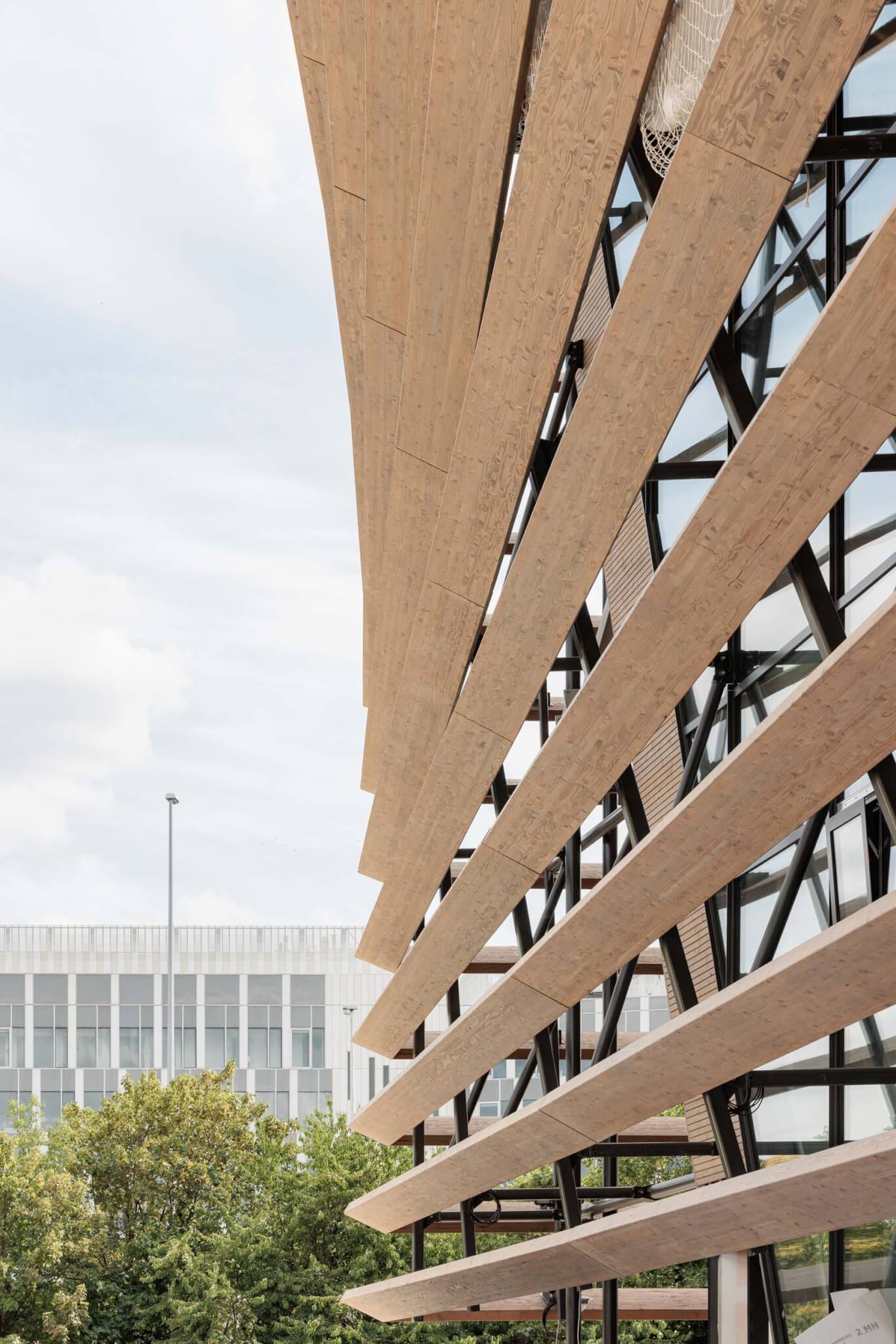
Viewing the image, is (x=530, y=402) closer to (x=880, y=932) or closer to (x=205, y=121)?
(x=880, y=932)

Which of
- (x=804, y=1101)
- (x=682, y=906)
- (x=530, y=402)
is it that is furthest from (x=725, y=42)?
(x=804, y=1101)

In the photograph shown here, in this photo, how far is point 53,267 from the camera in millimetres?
20141

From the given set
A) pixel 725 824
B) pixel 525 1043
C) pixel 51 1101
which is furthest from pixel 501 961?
pixel 51 1101

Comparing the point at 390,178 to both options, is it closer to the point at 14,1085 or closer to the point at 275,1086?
the point at 275,1086

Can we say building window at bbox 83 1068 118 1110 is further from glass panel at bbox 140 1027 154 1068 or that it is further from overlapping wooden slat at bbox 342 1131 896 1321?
overlapping wooden slat at bbox 342 1131 896 1321

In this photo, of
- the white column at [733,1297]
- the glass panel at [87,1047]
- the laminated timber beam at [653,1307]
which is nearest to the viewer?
the white column at [733,1297]

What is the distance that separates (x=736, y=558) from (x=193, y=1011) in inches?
2534

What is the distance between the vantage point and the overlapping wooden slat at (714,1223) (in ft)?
16.9

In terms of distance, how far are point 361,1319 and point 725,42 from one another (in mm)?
28115

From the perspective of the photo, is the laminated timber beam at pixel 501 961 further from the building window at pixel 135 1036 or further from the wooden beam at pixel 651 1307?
the building window at pixel 135 1036

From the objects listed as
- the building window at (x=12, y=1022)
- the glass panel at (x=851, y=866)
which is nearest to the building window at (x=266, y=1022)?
the building window at (x=12, y=1022)

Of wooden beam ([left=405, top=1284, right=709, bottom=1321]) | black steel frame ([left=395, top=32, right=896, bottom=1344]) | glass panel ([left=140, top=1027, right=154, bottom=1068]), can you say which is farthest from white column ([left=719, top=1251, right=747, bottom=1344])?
glass panel ([left=140, top=1027, right=154, bottom=1068])

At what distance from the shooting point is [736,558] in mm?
4598

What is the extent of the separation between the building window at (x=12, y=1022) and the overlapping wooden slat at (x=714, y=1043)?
58.6m
